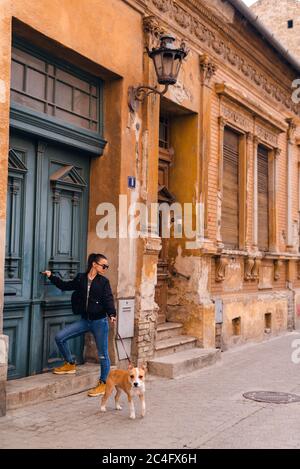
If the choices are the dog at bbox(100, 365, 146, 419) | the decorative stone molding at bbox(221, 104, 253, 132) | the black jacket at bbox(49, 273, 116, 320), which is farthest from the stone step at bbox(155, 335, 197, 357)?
the decorative stone molding at bbox(221, 104, 253, 132)

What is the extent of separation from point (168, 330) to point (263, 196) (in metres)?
5.54

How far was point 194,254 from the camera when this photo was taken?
10.4 m

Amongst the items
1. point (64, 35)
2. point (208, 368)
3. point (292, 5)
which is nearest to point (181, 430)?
point (208, 368)

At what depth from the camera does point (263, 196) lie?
1424cm

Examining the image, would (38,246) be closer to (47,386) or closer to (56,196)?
(56,196)

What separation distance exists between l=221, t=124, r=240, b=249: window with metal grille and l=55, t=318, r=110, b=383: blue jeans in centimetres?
531

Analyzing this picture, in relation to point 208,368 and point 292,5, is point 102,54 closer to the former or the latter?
point 208,368

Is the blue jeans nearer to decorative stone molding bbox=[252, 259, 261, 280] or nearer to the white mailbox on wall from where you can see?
the white mailbox on wall

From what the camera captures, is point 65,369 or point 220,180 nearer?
point 65,369

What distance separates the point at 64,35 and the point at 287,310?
980 centimetres

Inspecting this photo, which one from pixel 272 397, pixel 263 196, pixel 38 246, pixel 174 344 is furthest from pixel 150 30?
pixel 263 196

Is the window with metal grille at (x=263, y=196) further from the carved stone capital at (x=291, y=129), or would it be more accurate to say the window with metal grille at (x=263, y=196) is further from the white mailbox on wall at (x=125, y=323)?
the white mailbox on wall at (x=125, y=323)

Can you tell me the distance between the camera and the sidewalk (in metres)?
5.39

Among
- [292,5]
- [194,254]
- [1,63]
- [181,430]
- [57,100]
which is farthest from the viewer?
[292,5]
